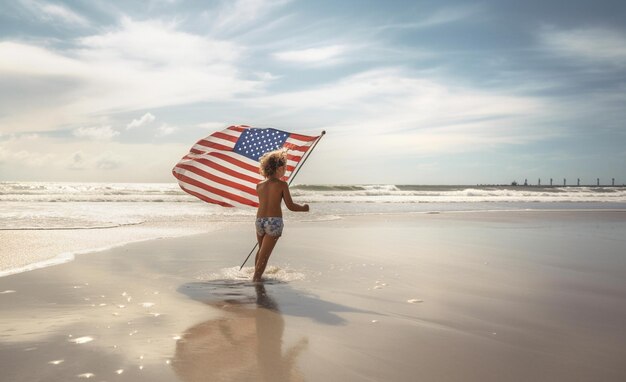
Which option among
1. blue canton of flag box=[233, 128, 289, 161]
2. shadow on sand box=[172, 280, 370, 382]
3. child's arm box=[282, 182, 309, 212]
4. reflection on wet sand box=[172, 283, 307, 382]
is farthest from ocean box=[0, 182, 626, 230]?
reflection on wet sand box=[172, 283, 307, 382]

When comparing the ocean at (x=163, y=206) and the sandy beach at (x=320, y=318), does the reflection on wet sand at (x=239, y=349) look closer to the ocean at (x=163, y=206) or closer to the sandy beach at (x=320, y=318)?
the sandy beach at (x=320, y=318)

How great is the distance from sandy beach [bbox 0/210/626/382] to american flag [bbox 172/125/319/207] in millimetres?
1270

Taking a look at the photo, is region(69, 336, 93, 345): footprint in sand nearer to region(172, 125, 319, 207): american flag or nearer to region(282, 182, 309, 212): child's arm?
region(282, 182, 309, 212): child's arm

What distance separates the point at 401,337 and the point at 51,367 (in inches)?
109

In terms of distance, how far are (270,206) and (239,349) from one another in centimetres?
318

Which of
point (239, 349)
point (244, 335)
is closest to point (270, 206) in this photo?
point (244, 335)

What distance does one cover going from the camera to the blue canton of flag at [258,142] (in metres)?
7.96

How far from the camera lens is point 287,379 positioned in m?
3.25

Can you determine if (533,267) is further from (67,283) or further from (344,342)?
(67,283)

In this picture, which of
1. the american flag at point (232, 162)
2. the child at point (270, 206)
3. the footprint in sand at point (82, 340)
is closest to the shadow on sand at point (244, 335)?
the child at point (270, 206)

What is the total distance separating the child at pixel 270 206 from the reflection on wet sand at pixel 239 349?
Result: 4.92 ft

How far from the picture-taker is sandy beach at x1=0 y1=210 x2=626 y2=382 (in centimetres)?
345

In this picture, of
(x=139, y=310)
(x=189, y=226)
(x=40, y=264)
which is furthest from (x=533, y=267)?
(x=189, y=226)

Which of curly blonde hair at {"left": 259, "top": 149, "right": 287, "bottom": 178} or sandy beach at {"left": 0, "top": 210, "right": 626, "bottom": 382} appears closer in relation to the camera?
sandy beach at {"left": 0, "top": 210, "right": 626, "bottom": 382}
